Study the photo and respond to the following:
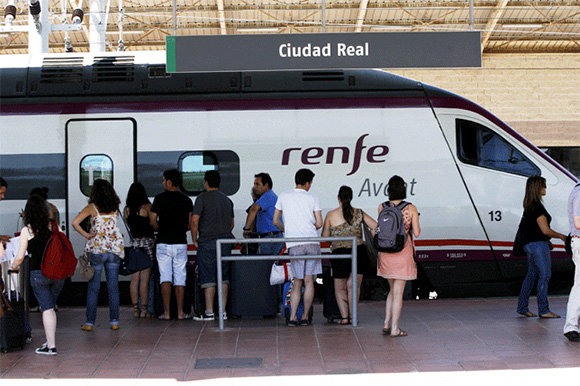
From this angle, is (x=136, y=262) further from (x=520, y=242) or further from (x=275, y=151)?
(x=520, y=242)

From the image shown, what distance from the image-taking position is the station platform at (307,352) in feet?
20.6

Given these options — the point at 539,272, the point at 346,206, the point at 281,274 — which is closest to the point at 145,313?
the point at 281,274

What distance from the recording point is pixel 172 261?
9047 millimetres

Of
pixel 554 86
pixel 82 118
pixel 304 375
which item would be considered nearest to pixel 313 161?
pixel 82 118

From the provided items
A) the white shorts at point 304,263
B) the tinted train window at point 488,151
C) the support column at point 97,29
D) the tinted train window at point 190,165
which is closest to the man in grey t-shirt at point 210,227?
the white shorts at point 304,263

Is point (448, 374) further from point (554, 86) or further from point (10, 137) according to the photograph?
point (554, 86)

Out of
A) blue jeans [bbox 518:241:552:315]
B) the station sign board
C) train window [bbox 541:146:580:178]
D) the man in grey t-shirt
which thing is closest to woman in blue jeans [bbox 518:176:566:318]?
blue jeans [bbox 518:241:552:315]

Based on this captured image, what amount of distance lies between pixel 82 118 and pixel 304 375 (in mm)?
5123

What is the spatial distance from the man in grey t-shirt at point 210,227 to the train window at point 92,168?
174 centimetres

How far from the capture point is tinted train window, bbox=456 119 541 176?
33.2ft

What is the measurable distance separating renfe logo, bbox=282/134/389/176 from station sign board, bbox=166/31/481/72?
146 cm

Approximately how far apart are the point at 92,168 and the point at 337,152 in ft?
9.85

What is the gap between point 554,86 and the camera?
24.2 meters

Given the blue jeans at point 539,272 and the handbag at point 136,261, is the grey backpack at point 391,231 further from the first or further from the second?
the handbag at point 136,261
